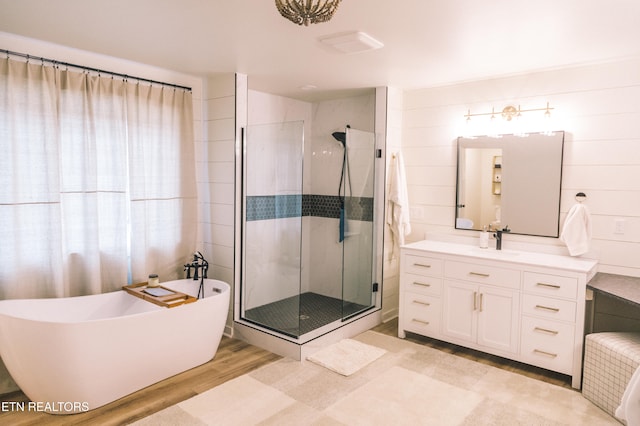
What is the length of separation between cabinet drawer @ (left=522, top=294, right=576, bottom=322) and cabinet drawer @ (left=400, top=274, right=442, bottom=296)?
27.4 inches

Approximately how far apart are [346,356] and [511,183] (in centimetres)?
205

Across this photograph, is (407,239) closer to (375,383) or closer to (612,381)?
(375,383)

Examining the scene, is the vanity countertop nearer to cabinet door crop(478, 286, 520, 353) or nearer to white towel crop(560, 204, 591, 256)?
white towel crop(560, 204, 591, 256)

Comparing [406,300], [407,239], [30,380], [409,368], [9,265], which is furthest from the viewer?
[407,239]

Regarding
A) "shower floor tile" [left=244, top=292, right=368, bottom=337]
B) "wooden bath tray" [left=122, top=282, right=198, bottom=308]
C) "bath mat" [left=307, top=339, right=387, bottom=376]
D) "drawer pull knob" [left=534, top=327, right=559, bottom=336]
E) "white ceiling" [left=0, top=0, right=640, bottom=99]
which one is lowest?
"bath mat" [left=307, top=339, right=387, bottom=376]

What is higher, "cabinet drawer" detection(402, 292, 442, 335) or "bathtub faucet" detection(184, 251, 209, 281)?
"bathtub faucet" detection(184, 251, 209, 281)

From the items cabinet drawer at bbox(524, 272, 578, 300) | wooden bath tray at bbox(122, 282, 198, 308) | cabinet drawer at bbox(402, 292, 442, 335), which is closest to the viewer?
cabinet drawer at bbox(524, 272, 578, 300)

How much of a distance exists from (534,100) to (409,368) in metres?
2.43

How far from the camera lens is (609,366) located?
2.63 meters

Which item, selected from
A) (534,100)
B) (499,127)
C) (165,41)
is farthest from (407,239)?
(165,41)

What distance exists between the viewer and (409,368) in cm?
327

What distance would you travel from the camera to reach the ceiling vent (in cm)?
267

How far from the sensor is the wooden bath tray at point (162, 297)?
3090 millimetres

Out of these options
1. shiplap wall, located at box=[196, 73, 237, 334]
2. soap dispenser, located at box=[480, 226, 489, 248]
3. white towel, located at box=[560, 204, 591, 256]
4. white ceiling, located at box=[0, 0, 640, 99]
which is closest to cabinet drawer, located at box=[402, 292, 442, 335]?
soap dispenser, located at box=[480, 226, 489, 248]
